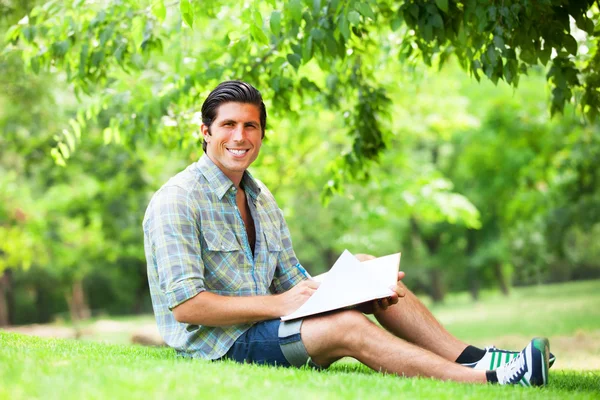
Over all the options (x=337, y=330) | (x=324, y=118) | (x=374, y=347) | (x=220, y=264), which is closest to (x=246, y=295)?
(x=220, y=264)

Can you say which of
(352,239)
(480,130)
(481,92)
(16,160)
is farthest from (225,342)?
(480,130)

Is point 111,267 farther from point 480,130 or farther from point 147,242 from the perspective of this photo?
point 147,242

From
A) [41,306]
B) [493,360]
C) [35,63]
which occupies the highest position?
[35,63]

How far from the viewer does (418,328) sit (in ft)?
13.2

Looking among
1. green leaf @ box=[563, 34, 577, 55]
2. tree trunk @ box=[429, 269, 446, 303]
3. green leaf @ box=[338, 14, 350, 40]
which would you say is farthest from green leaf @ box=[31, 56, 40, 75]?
tree trunk @ box=[429, 269, 446, 303]

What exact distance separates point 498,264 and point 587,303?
30.9 feet

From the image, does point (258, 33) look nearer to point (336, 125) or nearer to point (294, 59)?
point (294, 59)

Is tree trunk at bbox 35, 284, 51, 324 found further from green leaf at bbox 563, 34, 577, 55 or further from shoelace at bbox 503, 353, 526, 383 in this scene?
shoelace at bbox 503, 353, 526, 383

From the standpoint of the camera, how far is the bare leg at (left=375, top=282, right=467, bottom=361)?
3949 mm

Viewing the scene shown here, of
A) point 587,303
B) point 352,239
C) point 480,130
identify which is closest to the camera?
point 352,239

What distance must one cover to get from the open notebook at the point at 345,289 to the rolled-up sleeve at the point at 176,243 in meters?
0.52

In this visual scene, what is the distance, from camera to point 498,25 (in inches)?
171

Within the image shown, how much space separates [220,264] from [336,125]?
9.69 meters

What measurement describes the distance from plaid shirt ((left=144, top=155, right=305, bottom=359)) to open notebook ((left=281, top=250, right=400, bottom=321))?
45cm
